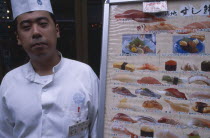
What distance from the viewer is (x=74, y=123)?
1544mm

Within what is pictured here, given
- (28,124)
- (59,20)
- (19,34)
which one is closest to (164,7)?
(19,34)

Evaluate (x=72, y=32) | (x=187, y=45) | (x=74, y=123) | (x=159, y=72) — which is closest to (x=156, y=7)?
(x=187, y=45)

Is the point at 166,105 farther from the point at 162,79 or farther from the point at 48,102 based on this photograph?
the point at 48,102

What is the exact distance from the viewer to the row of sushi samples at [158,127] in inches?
46.2

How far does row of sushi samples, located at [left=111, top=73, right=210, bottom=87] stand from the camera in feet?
3.84

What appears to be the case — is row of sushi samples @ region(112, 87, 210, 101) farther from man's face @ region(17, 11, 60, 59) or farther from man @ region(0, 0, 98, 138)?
man's face @ region(17, 11, 60, 59)

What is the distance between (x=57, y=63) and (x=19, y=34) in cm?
41

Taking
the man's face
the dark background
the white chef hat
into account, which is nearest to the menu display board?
the man's face

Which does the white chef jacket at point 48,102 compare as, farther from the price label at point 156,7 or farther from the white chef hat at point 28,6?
Result: the price label at point 156,7

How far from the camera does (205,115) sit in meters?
1.16

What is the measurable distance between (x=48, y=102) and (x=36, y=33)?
57 cm

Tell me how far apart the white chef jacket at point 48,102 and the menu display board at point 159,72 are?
33 cm

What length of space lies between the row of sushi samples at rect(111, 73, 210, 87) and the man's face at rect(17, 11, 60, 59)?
667 millimetres

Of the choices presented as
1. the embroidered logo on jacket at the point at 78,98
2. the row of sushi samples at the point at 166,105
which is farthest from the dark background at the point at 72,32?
the row of sushi samples at the point at 166,105
